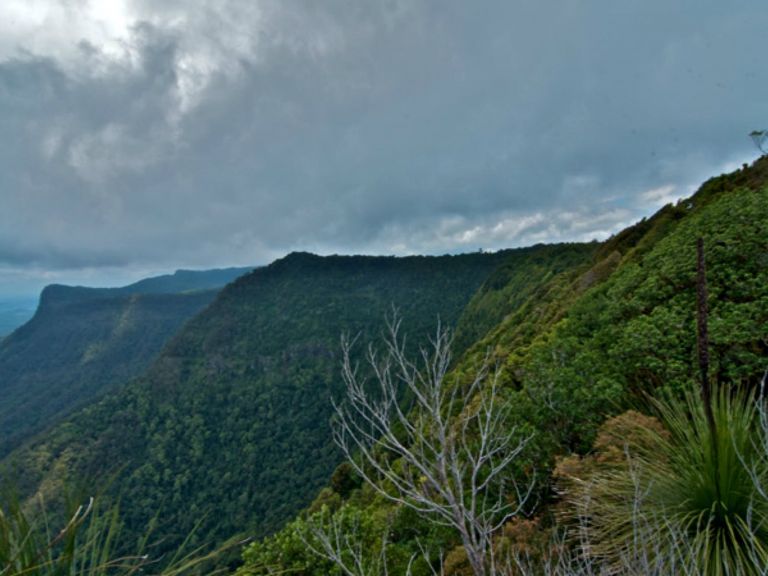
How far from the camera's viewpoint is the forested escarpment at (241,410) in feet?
277

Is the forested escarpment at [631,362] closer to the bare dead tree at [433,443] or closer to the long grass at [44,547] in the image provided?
the bare dead tree at [433,443]

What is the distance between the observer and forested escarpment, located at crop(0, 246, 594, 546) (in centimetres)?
8456

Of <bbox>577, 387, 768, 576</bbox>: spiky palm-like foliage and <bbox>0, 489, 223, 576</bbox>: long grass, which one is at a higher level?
<bbox>0, 489, 223, 576</bbox>: long grass

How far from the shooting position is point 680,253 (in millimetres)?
9781

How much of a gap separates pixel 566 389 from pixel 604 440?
8.84ft

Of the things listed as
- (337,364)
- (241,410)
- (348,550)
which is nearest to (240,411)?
(241,410)

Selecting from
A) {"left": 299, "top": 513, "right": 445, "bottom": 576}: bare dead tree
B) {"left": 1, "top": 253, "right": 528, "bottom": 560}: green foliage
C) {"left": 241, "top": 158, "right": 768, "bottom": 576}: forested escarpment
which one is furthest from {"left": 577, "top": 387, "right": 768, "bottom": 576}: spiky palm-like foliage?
{"left": 1, "top": 253, "right": 528, "bottom": 560}: green foliage

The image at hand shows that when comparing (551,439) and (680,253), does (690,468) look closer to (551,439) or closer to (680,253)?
(551,439)

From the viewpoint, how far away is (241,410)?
112 m

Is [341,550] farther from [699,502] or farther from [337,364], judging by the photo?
[337,364]

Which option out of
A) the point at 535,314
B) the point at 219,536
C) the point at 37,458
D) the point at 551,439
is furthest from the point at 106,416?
the point at 551,439

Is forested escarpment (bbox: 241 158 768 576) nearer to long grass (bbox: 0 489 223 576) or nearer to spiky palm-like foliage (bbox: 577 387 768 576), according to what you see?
spiky palm-like foliage (bbox: 577 387 768 576)

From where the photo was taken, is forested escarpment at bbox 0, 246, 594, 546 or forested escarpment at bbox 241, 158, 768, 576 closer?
forested escarpment at bbox 241, 158, 768, 576

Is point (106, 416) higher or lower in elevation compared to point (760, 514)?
lower
